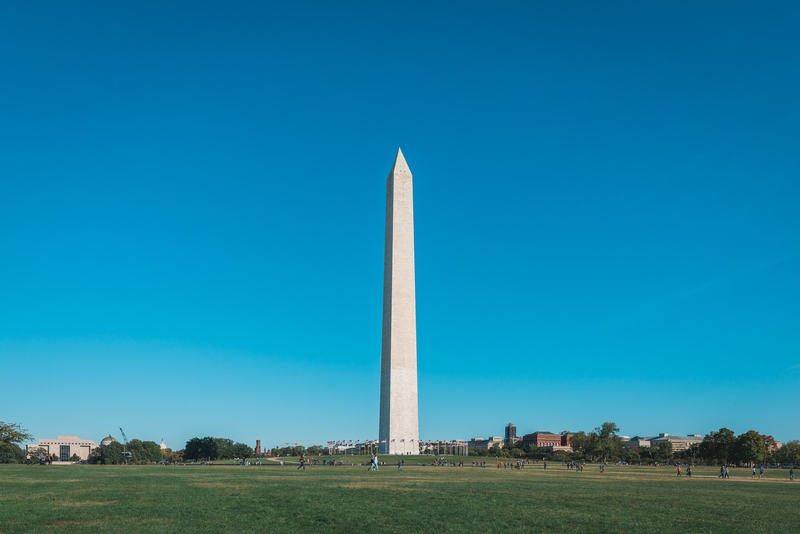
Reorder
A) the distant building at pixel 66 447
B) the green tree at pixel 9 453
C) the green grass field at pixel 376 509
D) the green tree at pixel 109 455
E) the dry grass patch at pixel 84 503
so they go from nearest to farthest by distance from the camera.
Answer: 1. the green grass field at pixel 376 509
2. the dry grass patch at pixel 84 503
3. the green tree at pixel 9 453
4. the green tree at pixel 109 455
5. the distant building at pixel 66 447

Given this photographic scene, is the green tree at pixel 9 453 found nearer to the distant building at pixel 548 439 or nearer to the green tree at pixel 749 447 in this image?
the green tree at pixel 749 447

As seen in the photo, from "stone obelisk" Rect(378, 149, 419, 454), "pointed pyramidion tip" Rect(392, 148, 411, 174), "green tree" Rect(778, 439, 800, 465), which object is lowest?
"green tree" Rect(778, 439, 800, 465)

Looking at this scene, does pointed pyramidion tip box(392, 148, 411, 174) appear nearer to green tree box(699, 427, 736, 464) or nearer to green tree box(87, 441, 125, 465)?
green tree box(87, 441, 125, 465)

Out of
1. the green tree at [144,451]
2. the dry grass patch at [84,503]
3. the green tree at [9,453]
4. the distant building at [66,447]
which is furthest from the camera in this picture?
the distant building at [66,447]

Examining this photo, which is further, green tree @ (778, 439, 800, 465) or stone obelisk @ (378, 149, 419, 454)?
green tree @ (778, 439, 800, 465)

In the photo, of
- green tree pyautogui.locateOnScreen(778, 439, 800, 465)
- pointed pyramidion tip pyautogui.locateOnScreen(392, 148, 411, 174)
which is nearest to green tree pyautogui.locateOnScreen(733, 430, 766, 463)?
green tree pyautogui.locateOnScreen(778, 439, 800, 465)

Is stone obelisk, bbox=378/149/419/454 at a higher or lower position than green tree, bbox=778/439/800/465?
higher

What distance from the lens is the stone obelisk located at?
65812mm

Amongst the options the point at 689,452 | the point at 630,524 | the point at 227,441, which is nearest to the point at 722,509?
the point at 630,524

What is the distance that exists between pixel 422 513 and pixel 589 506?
5.26 metres

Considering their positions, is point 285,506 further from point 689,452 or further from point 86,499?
point 689,452

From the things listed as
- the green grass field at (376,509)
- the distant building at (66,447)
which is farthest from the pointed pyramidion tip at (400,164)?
the distant building at (66,447)

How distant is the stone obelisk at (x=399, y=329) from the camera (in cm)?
6581

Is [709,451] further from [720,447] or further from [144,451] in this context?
[144,451]
